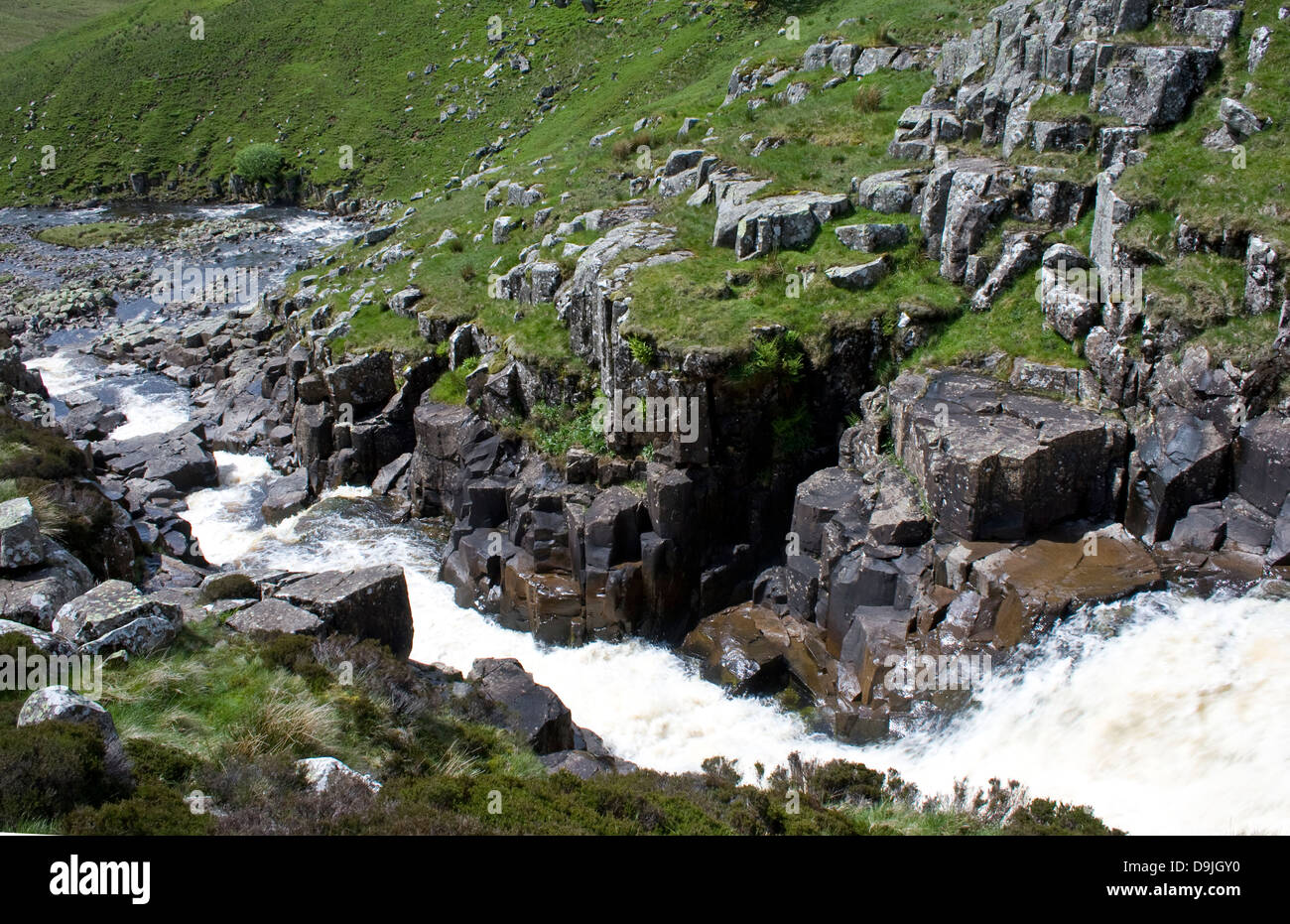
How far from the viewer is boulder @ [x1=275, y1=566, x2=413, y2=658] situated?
64.1 feet

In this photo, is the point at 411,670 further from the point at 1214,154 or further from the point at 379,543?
the point at 1214,154

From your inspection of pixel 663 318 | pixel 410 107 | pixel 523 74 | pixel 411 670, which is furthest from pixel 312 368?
pixel 410 107

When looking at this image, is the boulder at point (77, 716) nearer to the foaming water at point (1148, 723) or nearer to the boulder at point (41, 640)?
the boulder at point (41, 640)

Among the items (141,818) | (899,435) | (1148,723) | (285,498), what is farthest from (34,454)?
(1148,723)

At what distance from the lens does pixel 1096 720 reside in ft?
61.4

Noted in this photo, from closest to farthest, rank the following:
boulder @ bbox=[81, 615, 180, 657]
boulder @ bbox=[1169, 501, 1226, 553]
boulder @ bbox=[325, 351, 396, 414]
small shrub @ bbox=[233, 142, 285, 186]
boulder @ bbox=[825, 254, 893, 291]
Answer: boulder @ bbox=[81, 615, 180, 657], boulder @ bbox=[1169, 501, 1226, 553], boulder @ bbox=[825, 254, 893, 291], boulder @ bbox=[325, 351, 396, 414], small shrub @ bbox=[233, 142, 285, 186]

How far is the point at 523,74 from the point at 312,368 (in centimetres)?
5252

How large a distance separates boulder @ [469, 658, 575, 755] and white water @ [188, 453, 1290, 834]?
10.3 feet

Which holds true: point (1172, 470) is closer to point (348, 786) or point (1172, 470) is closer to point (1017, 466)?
point (1017, 466)

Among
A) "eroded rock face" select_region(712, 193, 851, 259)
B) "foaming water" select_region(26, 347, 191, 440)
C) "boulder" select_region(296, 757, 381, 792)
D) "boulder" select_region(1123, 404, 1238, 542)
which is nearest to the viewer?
"boulder" select_region(296, 757, 381, 792)

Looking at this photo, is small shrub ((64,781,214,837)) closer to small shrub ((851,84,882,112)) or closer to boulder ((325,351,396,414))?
boulder ((325,351,396,414))

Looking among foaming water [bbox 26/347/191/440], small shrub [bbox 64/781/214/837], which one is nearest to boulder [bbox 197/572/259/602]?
small shrub [bbox 64/781/214/837]

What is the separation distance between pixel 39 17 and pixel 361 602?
179 metres

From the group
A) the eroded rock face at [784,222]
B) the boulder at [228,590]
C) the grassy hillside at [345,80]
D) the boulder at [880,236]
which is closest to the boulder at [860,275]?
the boulder at [880,236]
